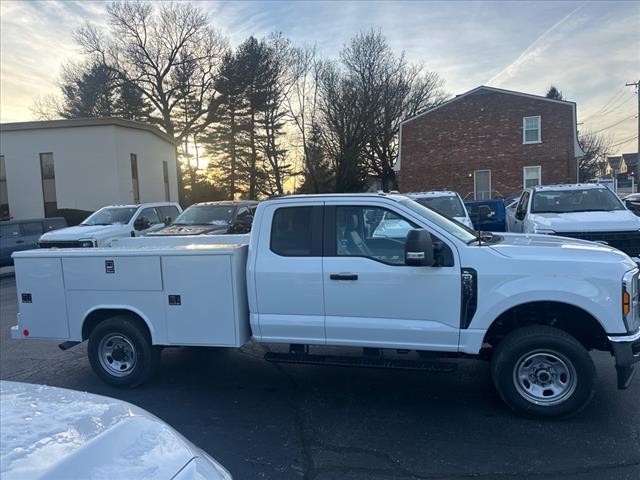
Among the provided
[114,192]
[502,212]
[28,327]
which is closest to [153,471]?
[28,327]

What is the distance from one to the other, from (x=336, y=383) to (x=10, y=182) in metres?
28.6

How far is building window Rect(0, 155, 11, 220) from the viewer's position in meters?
28.1

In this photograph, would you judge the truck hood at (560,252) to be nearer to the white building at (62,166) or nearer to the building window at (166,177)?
the white building at (62,166)

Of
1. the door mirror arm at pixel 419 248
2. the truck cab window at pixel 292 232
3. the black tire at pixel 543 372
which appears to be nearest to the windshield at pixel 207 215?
the truck cab window at pixel 292 232

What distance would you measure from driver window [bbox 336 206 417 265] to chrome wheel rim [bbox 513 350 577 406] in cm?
143

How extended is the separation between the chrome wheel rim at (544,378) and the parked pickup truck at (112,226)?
10312 millimetres

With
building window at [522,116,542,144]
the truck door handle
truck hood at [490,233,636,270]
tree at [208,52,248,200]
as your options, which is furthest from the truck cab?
tree at [208,52,248,200]

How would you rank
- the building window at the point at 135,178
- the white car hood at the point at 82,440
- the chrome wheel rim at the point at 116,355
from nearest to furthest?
1. the white car hood at the point at 82,440
2. the chrome wheel rim at the point at 116,355
3. the building window at the point at 135,178

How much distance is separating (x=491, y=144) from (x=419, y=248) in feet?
90.1

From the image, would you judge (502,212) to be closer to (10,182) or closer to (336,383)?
(336,383)

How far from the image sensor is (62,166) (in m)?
27.8

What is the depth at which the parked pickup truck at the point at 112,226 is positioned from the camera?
1270cm

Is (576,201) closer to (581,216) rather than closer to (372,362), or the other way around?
(581,216)

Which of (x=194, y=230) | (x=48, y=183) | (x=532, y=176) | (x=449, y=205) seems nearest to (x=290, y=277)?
(x=194, y=230)
